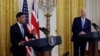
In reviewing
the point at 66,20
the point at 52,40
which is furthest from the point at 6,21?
the point at 52,40

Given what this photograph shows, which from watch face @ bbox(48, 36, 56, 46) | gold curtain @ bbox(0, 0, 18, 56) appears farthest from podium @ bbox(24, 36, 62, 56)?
gold curtain @ bbox(0, 0, 18, 56)

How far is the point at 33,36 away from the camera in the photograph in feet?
16.3

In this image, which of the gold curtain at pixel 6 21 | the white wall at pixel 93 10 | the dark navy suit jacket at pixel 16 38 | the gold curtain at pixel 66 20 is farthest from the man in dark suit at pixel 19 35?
the white wall at pixel 93 10

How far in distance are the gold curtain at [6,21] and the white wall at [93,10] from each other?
9.00 ft

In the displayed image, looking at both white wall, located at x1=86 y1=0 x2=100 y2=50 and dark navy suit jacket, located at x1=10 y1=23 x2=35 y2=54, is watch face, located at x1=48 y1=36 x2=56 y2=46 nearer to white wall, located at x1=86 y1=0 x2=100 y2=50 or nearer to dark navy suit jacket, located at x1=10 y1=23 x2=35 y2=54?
dark navy suit jacket, located at x1=10 y1=23 x2=35 y2=54

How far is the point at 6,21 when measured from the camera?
606 cm

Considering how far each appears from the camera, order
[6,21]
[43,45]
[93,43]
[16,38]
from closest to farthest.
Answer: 1. [43,45]
2. [93,43]
3. [16,38]
4. [6,21]

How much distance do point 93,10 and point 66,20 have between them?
111 centimetres

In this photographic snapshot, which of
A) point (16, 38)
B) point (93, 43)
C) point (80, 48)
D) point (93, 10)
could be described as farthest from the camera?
point (93, 10)

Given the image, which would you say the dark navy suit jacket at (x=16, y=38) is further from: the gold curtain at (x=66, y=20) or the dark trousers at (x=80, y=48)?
the gold curtain at (x=66, y=20)

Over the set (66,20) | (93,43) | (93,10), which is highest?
(93,10)

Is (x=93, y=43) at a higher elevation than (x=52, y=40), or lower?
lower

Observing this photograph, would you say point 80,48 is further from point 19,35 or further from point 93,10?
point 93,10

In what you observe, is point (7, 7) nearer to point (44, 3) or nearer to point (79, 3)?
point (44, 3)
